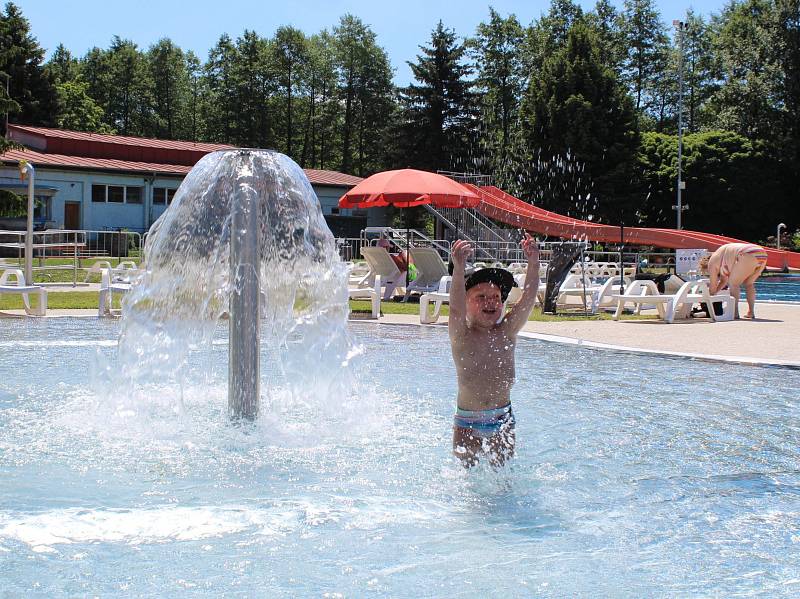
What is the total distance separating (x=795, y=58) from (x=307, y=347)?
166 feet

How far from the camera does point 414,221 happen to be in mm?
59719

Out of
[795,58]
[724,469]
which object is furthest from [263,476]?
[795,58]

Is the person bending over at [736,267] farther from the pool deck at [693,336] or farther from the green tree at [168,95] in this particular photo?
the green tree at [168,95]

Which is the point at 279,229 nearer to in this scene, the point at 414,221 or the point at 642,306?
the point at 642,306

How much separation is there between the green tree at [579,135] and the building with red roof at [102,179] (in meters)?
10.5

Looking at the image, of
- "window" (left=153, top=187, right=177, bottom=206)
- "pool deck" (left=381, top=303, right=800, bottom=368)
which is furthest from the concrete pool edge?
"window" (left=153, top=187, right=177, bottom=206)

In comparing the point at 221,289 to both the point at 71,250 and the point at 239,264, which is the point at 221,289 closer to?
the point at 239,264

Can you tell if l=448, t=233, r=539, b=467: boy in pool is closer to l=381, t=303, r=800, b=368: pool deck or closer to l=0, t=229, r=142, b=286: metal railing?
l=381, t=303, r=800, b=368: pool deck

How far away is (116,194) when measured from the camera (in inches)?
1686

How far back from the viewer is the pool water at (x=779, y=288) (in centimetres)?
2391

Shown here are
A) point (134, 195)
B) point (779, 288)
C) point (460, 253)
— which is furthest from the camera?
point (134, 195)

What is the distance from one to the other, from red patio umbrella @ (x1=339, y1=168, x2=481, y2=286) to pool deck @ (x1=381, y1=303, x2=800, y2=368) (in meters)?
4.23

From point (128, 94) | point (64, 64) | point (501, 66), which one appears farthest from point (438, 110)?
point (64, 64)

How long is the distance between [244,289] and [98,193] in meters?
39.1
